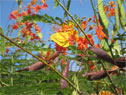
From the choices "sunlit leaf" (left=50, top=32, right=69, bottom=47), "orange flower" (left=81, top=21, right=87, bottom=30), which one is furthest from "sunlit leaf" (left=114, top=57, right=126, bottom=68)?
"orange flower" (left=81, top=21, right=87, bottom=30)

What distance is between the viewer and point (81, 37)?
0.68 metres

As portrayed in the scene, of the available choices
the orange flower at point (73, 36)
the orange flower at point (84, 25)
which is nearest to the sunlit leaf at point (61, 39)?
the orange flower at point (73, 36)

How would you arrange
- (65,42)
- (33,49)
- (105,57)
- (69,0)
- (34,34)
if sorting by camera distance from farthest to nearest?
(34,34), (33,49), (69,0), (65,42), (105,57)

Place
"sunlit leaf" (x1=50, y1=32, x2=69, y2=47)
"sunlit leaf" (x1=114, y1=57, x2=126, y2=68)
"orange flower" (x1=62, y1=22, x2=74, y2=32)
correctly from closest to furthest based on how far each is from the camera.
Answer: "sunlit leaf" (x1=114, y1=57, x2=126, y2=68), "sunlit leaf" (x1=50, y1=32, x2=69, y2=47), "orange flower" (x1=62, y1=22, x2=74, y2=32)

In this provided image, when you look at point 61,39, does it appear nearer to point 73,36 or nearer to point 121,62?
point 73,36

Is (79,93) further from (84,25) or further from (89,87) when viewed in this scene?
(89,87)

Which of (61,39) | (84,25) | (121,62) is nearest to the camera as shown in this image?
(121,62)

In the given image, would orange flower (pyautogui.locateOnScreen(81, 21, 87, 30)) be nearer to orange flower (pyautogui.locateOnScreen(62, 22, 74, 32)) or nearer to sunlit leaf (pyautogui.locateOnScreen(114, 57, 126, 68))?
orange flower (pyautogui.locateOnScreen(62, 22, 74, 32))

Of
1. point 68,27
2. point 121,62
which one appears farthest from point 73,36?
point 121,62

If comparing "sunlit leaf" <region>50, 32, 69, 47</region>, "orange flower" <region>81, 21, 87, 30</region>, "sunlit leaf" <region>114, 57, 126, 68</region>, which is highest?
"orange flower" <region>81, 21, 87, 30</region>

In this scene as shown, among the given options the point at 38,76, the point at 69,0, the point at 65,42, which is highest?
the point at 69,0

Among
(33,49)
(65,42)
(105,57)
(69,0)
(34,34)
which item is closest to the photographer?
(105,57)

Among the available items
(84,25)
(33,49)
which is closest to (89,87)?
(33,49)

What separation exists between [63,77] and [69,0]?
415mm
